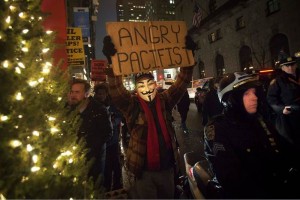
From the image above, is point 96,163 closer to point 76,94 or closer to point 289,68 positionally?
point 76,94

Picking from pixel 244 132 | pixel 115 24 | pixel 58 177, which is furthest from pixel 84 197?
pixel 115 24

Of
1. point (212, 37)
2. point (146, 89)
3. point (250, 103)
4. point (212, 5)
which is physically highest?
point (212, 5)

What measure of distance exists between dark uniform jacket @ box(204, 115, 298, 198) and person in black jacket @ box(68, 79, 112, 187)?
213cm

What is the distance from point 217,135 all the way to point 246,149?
0.28m

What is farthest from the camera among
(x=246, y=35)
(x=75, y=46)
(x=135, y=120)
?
(x=246, y=35)

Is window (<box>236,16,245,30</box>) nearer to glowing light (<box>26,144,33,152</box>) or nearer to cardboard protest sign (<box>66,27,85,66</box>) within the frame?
cardboard protest sign (<box>66,27,85,66</box>)

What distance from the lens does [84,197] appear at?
7.73 ft

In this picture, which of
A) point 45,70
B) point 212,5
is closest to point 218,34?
point 212,5

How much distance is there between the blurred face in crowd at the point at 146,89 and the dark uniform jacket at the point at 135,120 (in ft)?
0.38

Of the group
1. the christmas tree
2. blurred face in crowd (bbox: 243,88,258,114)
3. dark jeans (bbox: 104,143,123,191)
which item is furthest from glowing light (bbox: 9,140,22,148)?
dark jeans (bbox: 104,143,123,191)

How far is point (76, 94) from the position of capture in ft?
14.6

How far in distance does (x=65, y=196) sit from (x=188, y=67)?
108 inches

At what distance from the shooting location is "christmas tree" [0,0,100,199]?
6.40 ft

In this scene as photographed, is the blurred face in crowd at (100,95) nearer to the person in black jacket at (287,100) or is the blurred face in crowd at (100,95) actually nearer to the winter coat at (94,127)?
the winter coat at (94,127)
